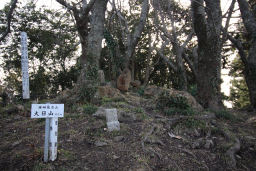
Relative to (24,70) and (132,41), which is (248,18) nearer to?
(132,41)

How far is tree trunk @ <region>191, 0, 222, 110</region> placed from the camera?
219 inches

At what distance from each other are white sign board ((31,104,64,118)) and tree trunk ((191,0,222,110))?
5015 millimetres

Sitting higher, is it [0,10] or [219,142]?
[0,10]

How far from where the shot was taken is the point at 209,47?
559 centimetres

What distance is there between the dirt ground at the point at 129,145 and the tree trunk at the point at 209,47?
1647 mm

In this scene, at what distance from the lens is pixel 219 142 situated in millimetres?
3389

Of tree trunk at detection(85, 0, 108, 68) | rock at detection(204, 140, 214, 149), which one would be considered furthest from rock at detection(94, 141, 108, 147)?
tree trunk at detection(85, 0, 108, 68)

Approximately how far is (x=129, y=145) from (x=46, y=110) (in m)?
1.56

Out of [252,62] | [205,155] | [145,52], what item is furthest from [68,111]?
[145,52]

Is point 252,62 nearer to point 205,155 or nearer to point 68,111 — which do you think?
point 205,155

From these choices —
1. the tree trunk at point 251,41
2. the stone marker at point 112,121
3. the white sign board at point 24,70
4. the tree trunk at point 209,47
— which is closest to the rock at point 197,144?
the stone marker at point 112,121

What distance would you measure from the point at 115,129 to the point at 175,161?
135 cm

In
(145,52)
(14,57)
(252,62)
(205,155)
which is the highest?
(145,52)

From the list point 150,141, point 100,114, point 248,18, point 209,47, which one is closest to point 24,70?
point 100,114
